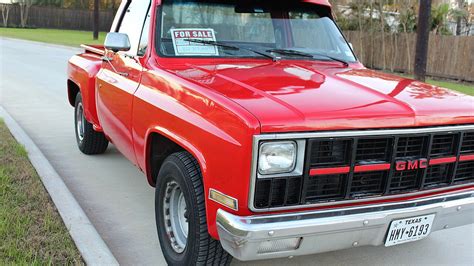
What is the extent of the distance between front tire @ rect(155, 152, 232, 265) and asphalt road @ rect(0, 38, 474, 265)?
1.08 ft

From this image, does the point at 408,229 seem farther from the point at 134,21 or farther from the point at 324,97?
the point at 134,21

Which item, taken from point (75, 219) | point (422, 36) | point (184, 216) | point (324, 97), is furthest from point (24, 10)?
point (324, 97)

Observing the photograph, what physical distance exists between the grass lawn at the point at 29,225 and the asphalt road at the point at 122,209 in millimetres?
399

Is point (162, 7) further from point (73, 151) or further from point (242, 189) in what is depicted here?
point (73, 151)

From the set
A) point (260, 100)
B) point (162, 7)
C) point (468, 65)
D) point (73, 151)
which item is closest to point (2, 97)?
point (73, 151)

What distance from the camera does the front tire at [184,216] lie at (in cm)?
291

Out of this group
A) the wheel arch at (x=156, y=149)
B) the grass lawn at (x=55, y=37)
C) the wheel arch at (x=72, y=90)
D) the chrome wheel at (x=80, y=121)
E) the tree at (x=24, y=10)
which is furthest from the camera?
the tree at (x=24, y=10)

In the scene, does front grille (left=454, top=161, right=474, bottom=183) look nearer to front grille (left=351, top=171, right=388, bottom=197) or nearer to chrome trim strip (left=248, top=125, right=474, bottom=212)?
chrome trim strip (left=248, top=125, right=474, bottom=212)

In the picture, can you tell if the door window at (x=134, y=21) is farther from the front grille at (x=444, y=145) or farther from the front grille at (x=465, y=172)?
the front grille at (x=465, y=172)

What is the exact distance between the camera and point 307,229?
2.60 meters

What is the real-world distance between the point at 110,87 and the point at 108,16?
5028 centimetres

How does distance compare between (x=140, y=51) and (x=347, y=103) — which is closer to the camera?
(x=347, y=103)

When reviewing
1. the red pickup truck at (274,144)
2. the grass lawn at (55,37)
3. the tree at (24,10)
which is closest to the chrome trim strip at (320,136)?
the red pickup truck at (274,144)

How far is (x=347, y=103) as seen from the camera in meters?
2.85
